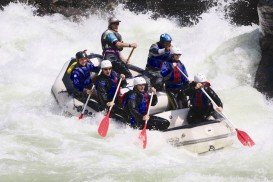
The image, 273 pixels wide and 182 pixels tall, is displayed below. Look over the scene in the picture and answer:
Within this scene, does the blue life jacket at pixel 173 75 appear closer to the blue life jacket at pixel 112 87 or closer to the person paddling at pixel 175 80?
the person paddling at pixel 175 80

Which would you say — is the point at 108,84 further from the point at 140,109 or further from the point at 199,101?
the point at 199,101

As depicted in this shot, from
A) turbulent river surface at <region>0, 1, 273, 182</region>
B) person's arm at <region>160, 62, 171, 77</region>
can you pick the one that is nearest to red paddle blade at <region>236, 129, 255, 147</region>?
turbulent river surface at <region>0, 1, 273, 182</region>

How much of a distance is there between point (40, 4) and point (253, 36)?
706 cm

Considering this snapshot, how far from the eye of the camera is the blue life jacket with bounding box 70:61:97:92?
9.44 m

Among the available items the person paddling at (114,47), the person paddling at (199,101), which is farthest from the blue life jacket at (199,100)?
the person paddling at (114,47)

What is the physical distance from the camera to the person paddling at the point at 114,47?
9930 millimetres

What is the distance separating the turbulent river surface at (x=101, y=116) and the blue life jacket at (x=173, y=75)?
1255mm

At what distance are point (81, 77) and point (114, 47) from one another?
1.01 m

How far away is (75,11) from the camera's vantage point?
16469mm

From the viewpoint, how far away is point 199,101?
856 cm

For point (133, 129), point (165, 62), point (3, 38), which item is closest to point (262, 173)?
point (133, 129)

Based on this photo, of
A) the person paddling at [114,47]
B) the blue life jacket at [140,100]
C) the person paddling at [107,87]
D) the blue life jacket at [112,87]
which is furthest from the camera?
the person paddling at [114,47]

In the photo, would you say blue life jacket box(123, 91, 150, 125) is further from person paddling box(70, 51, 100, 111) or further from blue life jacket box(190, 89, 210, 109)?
person paddling box(70, 51, 100, 111)

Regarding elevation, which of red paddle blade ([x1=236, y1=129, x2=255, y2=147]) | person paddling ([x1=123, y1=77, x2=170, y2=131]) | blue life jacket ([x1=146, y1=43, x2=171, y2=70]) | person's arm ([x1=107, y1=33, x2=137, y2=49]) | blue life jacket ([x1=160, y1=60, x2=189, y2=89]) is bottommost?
red paddle blade ([x1=236, y1=129, x2=255, y2=147])
